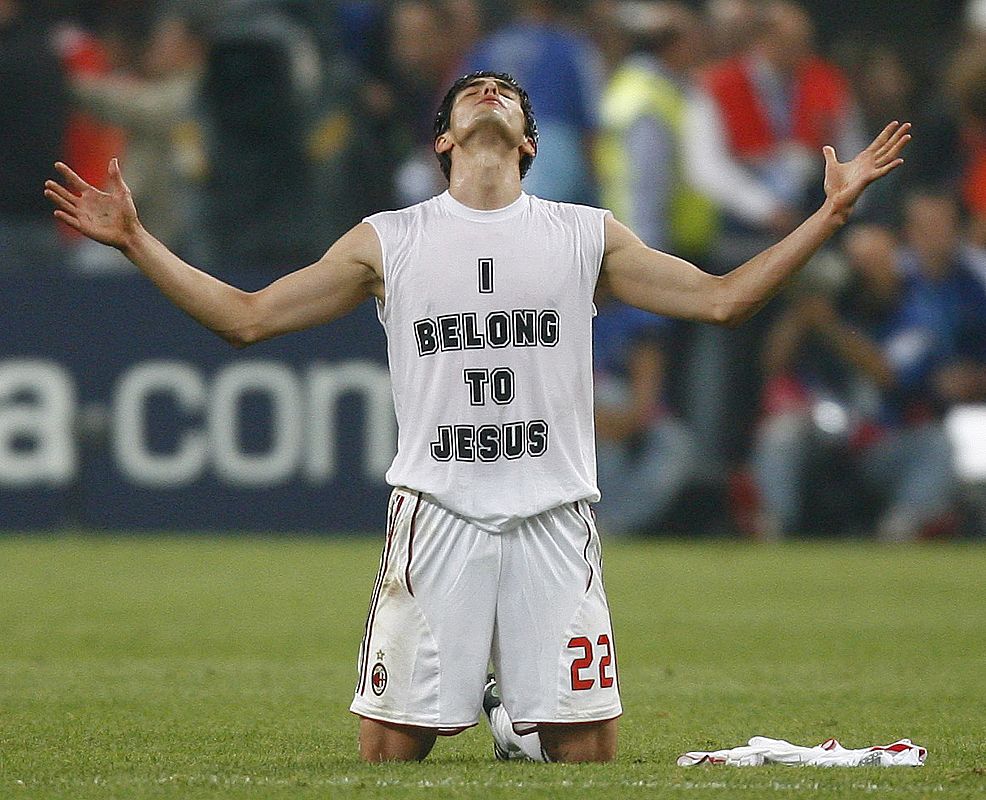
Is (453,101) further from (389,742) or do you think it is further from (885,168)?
(389,742)

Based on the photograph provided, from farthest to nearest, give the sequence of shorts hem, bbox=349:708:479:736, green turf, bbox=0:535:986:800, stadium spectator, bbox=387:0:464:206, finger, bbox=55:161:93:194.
Answer: 1. stadium spectator, bbox=387:0:464:206
2. shorts hem, bbox=349:708:479:736
3. finger, bbox=55:161:93:194
4. green turf, bbox=0:535:986:800

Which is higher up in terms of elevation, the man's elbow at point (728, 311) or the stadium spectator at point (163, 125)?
the stadium spectator at point (163, 125)

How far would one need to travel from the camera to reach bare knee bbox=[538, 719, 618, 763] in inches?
220

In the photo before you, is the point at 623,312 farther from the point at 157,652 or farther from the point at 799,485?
the point at 157,652

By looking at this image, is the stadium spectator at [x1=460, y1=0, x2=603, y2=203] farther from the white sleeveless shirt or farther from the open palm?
the open palm

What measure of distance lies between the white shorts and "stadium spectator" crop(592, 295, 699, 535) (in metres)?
8.12

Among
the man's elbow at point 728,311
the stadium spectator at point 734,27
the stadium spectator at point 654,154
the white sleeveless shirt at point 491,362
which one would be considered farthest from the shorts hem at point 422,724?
the stadium spectator at point 734,27

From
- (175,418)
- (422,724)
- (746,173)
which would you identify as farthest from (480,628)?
(746,173)

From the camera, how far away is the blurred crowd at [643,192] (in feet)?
45.4

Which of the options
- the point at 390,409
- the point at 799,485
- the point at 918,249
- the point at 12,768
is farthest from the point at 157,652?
the point at 918,249

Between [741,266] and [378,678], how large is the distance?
1.49 metres

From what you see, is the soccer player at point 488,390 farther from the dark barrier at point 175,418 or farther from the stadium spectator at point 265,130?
A: the stadium spectator at point 265,130

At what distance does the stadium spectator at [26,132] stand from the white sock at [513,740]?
8.99 m

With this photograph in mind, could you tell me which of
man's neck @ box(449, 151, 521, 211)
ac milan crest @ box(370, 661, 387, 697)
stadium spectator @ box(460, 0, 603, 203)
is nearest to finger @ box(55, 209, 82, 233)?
man's neck @ box(449, 151, 521, 211)
